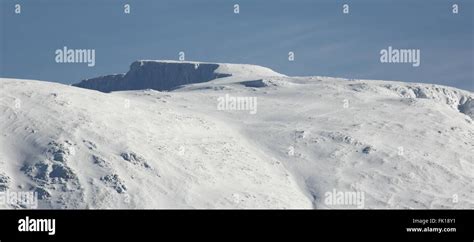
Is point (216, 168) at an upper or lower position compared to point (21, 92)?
lower

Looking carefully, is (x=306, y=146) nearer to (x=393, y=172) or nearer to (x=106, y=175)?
(x=393, y=172)
